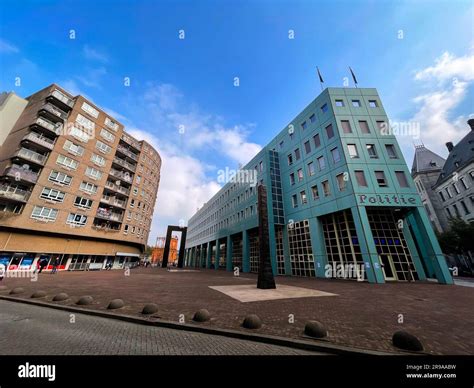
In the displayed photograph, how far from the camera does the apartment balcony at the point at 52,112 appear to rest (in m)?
28.0

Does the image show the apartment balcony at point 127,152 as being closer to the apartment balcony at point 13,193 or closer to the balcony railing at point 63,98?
the balcony railing at point 63,98

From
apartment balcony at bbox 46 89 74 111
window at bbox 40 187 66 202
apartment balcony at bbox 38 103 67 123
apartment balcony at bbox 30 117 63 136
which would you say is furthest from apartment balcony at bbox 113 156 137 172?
window at bbox 40 187 66 202

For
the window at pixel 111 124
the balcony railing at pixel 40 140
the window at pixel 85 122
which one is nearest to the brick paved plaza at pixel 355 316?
the balcony railing at pixel 40 140

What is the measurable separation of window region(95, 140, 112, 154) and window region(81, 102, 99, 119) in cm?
484

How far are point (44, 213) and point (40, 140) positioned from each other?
10.3 metres

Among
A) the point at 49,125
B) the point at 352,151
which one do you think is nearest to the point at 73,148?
the point at 49,125

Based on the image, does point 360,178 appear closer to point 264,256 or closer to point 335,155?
point 335,155

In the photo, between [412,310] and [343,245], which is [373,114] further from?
[412,310]

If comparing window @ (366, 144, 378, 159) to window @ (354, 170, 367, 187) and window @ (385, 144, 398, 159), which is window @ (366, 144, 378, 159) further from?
window @ (354, 170, 367, 187)

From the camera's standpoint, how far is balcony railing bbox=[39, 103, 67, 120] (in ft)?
91.9

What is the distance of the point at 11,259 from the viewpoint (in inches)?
904
